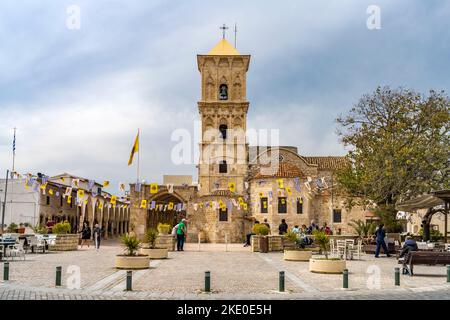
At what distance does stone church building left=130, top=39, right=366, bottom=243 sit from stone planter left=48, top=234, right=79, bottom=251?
14068 millimetres

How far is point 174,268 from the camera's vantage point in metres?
16.5

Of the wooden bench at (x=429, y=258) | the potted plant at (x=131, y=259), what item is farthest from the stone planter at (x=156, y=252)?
the wooden bench at (x=429, y=258)

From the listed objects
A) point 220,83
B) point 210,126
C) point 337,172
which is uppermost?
point 220,83

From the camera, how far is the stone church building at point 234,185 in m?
40.3

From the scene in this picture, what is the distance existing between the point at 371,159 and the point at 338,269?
45.4ft

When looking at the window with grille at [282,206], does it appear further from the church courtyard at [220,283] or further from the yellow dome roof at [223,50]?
Result: the church courtyard at [220,283]

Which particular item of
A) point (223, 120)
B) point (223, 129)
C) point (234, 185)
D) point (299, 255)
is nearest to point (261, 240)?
point (299, 255)

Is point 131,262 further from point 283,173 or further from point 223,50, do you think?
point 223,50

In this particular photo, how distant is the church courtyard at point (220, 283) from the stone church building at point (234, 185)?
75.0 feet

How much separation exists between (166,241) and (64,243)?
515 cm

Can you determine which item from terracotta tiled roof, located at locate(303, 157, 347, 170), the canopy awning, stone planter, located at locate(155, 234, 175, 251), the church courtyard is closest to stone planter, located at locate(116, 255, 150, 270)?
the church courtyard
